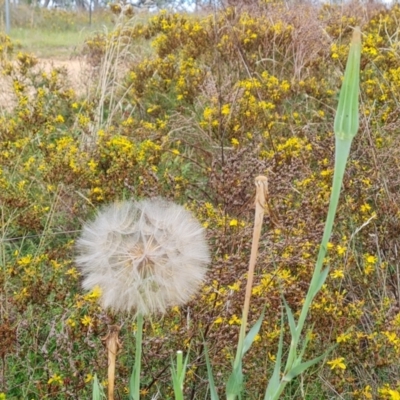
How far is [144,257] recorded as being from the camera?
998 millimetres

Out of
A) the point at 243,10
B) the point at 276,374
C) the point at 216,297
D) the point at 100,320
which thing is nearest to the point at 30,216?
the point at 100,320

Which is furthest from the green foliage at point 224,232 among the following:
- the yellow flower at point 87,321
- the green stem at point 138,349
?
the green stem at point 138,349

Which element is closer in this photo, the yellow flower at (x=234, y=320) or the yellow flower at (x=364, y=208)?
the yellow flower at (x=234, y=320)

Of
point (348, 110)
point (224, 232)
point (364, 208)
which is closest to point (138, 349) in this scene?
point (348, 110)

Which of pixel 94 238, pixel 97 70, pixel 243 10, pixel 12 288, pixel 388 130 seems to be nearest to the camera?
pixel 94 238

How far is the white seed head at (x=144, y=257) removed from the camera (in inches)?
39.0

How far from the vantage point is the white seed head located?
3.25ft

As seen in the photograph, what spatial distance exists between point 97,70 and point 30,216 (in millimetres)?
2490

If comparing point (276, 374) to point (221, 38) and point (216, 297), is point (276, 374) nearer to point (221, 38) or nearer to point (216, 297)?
point (216, 297)

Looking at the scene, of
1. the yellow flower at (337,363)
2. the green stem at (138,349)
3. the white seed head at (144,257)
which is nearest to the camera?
the green stem at (138,349)

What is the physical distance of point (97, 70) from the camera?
458 cm

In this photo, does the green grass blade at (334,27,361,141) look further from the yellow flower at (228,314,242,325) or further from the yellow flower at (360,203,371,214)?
the yellow flower at (360,203,371,214)

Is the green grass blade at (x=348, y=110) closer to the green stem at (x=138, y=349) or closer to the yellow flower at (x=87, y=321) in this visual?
the green stem at (x=138, y=349)

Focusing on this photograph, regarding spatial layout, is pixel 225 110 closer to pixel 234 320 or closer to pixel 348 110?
pixel 234 320
